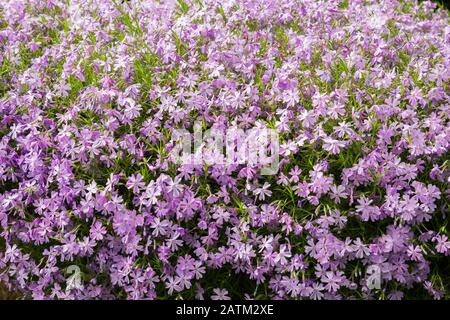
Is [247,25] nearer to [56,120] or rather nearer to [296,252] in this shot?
[56,120]

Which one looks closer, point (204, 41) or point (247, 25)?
point (204, 41)

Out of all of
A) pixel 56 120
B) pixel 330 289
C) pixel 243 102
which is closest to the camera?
pixel 330 289

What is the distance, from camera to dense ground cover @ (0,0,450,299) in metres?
2.38

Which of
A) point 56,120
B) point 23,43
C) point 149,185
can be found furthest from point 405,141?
point 23,43

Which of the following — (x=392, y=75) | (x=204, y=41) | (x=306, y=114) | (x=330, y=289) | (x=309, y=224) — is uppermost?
(x=204, y=41)

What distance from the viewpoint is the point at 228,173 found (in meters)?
2.44

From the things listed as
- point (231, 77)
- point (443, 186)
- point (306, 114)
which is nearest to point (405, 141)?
point (443, 186)

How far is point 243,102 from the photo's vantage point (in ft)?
8.57

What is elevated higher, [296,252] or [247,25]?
[247,25]

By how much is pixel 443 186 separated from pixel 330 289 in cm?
62

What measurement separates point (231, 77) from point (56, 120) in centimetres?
84

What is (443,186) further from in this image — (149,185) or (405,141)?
(149,185)

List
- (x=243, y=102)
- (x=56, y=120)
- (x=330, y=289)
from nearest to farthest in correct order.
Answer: (x=330, y=289), (x=243, y=102), (x=56, y=120)

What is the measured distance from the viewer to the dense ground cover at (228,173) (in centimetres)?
238
